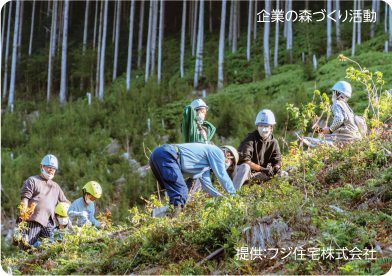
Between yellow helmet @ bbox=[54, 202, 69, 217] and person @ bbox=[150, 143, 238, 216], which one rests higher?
person @ bbox=[150, 143, 238, 216]

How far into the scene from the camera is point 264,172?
508 cm

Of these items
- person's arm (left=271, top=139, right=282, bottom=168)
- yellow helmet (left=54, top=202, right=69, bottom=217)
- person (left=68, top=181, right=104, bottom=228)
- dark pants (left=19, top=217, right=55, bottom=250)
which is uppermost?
person's arm (left=271, top=139, right=282, bottom=168)

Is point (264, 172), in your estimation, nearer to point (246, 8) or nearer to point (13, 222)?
point (13, 222)

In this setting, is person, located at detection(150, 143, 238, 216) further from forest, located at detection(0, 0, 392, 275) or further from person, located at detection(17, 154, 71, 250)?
person, located at detection(17, 154, 71, 250)

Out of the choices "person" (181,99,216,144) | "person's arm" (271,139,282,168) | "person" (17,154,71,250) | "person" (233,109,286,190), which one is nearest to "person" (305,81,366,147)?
"person's arm" (271,139,282,168)

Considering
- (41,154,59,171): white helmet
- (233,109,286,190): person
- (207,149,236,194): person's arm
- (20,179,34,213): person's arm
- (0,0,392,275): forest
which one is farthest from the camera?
(41,154,59,171): white helmet

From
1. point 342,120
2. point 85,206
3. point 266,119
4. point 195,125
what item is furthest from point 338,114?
point 85,206

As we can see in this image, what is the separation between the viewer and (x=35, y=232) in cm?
527

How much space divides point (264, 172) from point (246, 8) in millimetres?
28333

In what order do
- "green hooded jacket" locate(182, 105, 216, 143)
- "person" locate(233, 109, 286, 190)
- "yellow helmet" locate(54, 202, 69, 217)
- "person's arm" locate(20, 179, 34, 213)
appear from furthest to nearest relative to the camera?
1. "yellow helmet" locate(54, 202, 69, 217)
2. "green hooded jacket" locate(182, 105, 216, 143)
3. "person's arm" locate(20, 179, 34, 213)
4. "person" locate(233, 109, 286, 190)

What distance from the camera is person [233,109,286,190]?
16.3 feet

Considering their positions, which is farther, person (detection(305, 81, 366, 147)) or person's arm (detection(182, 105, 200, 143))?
person (detection(305, 81, 366, 147))

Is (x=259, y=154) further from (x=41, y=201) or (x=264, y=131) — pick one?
(x=41, y=201)

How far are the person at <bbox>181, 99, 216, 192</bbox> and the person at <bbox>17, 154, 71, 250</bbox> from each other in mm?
2160
